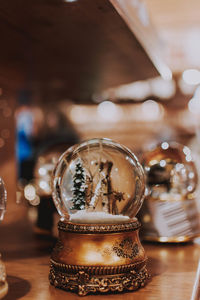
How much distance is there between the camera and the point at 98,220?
0.86 m

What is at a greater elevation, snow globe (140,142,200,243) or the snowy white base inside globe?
the snowy white base inside globe

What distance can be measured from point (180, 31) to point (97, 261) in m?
4.92

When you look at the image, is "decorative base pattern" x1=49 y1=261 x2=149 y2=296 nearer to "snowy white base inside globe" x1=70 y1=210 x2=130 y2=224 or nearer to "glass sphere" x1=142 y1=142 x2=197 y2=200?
"snowy white base inside globe" x1=70 y1=210 x2=130 y2=224

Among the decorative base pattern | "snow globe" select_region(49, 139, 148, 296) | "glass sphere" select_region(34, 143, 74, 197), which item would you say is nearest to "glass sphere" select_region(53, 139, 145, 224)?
"snow globe" select_region(49, 139, 148, 296)

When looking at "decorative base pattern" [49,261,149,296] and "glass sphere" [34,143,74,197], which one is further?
"glass sphere" [34,143,74,197]

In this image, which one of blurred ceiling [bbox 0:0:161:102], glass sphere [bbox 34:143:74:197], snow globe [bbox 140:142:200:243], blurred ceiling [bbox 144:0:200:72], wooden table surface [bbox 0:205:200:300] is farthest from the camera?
blurred ceiling [bbox 144:0:200:72]

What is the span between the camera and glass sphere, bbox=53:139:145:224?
35.6 inches

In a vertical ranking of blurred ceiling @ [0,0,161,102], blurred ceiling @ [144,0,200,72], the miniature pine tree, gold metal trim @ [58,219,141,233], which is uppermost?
blurred ceiling @ [0,0,161,102]

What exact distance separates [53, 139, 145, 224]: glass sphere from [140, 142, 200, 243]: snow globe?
0.42 m

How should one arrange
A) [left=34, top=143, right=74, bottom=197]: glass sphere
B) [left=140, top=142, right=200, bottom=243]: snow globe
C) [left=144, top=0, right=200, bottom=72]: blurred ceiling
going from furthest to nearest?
[left=144, top=0, right=200, bottom=72]: blurred ceiling < [left=34, top=143, right=74, bottom=197]: glass sphere < [left=140, top=142, right=200, bottom=243]: snow globe

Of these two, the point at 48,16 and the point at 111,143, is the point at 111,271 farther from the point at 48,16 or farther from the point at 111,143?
the point at 48,16

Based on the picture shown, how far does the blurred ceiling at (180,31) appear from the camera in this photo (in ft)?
15.3

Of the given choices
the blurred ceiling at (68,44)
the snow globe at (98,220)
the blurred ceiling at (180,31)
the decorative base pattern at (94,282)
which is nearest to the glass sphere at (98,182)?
the snow globe at (98,220)

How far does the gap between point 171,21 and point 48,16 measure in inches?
169
